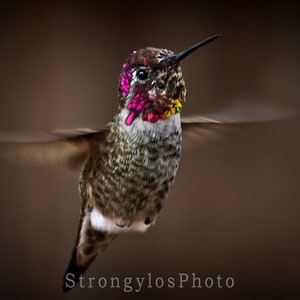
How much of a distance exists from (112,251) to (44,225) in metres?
0.17

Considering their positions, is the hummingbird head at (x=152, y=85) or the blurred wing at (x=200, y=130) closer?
the hummingbird head at (x=152, y=85)


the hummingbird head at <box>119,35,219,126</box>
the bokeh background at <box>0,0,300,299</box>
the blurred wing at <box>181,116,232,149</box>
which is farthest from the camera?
the bokeh background at <box>0,0,300,299</box>

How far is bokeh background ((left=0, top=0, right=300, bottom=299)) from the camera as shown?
1073 millimetres

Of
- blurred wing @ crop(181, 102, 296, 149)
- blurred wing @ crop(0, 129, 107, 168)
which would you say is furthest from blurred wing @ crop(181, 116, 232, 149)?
blurred wing @ crop(0, 129, 107, 168)

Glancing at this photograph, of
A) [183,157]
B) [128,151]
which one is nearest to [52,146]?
[128,151]

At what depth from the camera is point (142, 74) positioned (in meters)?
0.43

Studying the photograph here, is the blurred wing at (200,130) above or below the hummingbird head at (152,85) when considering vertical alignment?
below

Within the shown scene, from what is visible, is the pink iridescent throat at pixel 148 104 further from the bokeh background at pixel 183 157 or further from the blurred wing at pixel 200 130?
the bokeh background at pixel 183 157

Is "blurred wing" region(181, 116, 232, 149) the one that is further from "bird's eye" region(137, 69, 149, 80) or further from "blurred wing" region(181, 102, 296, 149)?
"bird's eye" region(137, 69, 149, 80)

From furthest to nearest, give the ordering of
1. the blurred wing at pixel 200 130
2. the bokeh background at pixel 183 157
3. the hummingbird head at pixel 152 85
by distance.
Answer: the bokeh background at pixel 183 157, the blurred wing at pixel 200 130, the hummingbird head at pixel 152 85

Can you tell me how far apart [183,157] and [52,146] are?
1.93ft

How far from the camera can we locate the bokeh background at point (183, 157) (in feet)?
3.52

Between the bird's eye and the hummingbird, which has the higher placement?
the bird's eye

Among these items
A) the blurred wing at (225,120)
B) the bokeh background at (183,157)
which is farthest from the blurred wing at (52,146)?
the bokeh background at (183,157)
